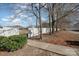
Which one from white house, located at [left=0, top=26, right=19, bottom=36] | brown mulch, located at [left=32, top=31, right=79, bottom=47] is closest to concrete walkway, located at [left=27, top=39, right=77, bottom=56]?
brown mulch, located at [left=32, top=31, right=79, bottom=47]

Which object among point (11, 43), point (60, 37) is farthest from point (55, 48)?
point (11, 43)

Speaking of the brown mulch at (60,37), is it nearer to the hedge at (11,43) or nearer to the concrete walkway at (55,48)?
the concrete walkway at (55,48)

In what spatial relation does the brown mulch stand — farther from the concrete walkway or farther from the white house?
the white house

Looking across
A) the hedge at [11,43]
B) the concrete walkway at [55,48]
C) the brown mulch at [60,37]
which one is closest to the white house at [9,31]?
the hedge at [11,43]

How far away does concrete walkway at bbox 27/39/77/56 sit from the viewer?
3.04m

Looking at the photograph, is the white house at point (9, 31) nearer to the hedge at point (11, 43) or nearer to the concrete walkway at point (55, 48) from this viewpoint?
the hedge at point (11, 43)

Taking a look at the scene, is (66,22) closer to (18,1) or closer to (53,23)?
(53,23)

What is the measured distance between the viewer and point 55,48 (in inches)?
120

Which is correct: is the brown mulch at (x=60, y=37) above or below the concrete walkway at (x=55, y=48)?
above

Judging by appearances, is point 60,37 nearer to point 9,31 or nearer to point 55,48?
point 55,48

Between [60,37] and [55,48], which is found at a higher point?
[60,37]

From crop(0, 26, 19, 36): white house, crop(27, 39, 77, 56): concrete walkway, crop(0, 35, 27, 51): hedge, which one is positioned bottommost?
crop(27, 39, 77, 56): concrete walkway

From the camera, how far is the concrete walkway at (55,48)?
3042 mm

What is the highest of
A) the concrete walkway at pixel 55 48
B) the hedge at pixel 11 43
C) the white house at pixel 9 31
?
the white house at pixel 9 31
